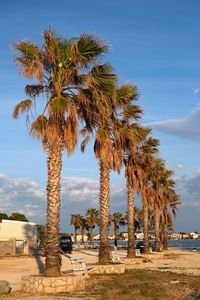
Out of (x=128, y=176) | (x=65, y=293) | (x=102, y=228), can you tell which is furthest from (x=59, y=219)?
(x=128, y=176)

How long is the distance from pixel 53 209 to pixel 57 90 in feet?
14.7

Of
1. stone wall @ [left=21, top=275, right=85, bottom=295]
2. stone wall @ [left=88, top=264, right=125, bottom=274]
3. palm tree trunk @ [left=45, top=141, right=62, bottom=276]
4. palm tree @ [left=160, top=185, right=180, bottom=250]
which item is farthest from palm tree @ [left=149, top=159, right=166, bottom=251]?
stone wall @ [left=21, top=275, right=85, bottom=295]

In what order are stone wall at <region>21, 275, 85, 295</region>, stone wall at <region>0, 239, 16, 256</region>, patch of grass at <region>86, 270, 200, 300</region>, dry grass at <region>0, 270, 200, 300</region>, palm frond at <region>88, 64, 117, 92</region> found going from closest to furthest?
dry grass at <region>0, 270, 200, 300</region> < patch of grass at <region>86, 270, 200, 300</region> < stone wall at <region>21, 275, 85, 295</region> < palm frond at <region>88, 64, 117, 92</region> < stone wall at <region>0, 239, 16, 256</region>

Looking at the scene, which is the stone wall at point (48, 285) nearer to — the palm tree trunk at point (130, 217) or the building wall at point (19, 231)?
the palm tree trunk at point (130, 217)

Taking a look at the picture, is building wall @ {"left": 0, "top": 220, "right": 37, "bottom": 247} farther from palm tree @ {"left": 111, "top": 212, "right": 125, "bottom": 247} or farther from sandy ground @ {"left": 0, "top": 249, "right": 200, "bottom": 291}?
palm tree @ {"left": 111, "top": 212, "right": 125, "bottom": 247}

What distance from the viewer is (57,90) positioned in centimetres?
1739

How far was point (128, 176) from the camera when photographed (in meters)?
31.5

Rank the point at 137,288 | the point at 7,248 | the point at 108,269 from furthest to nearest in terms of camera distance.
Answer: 1. the point at 7,248
2. the point at 108,269
3. the point at 137,288

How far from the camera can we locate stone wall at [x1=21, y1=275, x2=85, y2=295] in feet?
49.0

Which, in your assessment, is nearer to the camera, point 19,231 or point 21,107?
point 21,107

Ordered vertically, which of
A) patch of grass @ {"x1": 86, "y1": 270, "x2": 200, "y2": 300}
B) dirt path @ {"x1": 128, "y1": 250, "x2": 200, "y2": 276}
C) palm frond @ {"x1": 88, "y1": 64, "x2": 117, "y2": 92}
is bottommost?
dirt path @ {"x1": 128, "y1": 250, "x2": 200, "y2": 276}

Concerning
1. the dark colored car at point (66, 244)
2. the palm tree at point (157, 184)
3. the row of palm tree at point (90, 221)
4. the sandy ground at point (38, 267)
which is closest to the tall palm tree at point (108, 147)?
the sandy ground at point (38, 267)

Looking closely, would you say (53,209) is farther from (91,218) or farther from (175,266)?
(91,218)

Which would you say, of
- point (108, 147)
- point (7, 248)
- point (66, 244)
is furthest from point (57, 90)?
point (66, 244)
